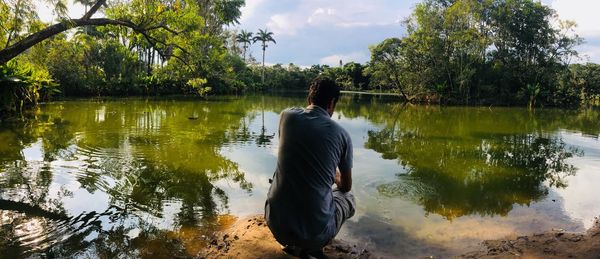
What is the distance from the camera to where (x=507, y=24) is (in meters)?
36.8

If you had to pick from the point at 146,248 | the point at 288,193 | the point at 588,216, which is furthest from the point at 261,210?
the point at 588,216

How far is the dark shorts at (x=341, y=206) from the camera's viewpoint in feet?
10.3

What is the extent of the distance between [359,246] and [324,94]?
218cm

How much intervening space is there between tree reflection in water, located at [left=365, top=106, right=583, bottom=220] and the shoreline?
4.30 feet

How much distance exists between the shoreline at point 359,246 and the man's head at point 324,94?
1.47m

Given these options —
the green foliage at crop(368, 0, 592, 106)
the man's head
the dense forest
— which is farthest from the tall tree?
the green foliage at crop(368, 0, 592, 106)

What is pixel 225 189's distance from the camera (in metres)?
6.57

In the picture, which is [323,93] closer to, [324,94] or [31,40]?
[324,94]

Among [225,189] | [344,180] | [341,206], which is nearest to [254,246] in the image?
[341,206]

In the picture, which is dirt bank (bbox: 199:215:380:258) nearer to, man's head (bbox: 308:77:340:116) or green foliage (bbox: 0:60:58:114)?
man's head (bbox: 308:77:340:116)

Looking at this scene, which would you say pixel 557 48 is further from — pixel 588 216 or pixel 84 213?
pixel 84 213

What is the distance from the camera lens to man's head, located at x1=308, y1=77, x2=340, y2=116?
10.0 ft

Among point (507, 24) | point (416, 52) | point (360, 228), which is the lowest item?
point (360, 228)

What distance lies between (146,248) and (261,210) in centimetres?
184
